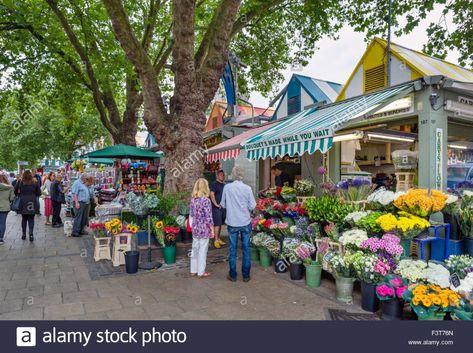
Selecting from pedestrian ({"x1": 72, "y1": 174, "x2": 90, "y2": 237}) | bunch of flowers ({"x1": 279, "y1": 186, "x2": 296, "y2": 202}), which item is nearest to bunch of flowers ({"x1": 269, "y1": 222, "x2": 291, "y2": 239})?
bunch of flowers ({"x1": 279, "y1": 186, "x2": 296, "y2": 202})

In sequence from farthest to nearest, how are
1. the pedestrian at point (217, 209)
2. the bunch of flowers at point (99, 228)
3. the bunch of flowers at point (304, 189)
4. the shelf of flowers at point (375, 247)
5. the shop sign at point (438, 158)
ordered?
the pedestrian at point (217, 209)
the bunch of flowers at point (304, 189)
the bunch of flowers at point (99, 228)
the shop sign at point (438, 158)
the shelf of flowers at point (375, 247)

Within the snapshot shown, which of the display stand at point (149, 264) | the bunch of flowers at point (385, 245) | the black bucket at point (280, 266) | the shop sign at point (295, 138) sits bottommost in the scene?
the display stand at point (149, 264)

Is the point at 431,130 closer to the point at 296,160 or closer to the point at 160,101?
the point at 296,160

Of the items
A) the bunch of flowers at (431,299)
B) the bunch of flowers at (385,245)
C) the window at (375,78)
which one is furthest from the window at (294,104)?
the bunch of flowers at (431,299)

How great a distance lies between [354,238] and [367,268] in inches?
21.3

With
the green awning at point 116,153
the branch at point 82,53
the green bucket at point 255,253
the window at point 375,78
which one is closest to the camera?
the green bucket at point 255,253

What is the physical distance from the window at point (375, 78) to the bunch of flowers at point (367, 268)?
768cm

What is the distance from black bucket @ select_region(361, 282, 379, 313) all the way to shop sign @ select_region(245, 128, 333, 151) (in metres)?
2.38

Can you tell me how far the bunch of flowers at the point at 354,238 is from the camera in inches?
175

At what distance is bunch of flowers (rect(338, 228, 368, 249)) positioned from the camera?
14.6 ft

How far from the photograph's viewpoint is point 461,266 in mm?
3711

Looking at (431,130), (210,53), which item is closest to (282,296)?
(431,130)

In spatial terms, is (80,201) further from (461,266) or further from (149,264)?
(461,266)

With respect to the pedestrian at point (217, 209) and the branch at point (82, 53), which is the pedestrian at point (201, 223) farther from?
the branch at point (82, 53)
